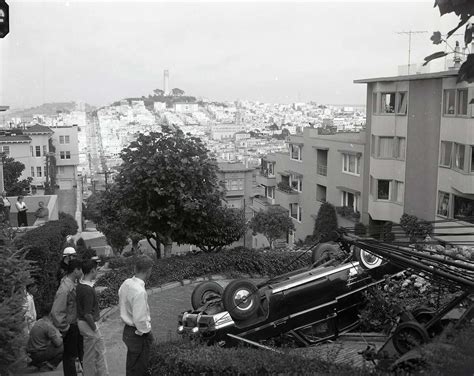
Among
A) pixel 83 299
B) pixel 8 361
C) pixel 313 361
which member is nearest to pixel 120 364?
pixel 83 299

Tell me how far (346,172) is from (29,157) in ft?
100

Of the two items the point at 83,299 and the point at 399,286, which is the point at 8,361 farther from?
the point at 399,286

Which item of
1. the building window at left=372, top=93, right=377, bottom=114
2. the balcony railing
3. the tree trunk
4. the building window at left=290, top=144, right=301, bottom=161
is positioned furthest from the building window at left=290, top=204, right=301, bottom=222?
the tree trunk

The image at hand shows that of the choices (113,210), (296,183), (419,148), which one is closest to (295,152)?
(296,183)

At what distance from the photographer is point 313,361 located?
6.54 m

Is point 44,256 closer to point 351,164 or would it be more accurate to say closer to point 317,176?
point 351,164

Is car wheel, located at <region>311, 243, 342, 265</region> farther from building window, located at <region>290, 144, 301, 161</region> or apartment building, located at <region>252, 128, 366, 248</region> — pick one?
building window, located at <region>290, 144, 301, 161</region>

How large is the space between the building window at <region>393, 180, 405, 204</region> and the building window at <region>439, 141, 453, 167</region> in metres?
3.65

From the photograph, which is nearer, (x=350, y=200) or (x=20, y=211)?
(x=20, y=211)

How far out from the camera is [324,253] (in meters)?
10.0

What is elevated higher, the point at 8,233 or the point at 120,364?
the point at 8,233

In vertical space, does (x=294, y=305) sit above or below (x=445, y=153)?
above

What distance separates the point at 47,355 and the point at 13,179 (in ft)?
140

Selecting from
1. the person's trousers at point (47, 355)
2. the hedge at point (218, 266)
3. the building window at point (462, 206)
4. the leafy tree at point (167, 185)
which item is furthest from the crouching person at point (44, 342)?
the building window at point (462, 206)
